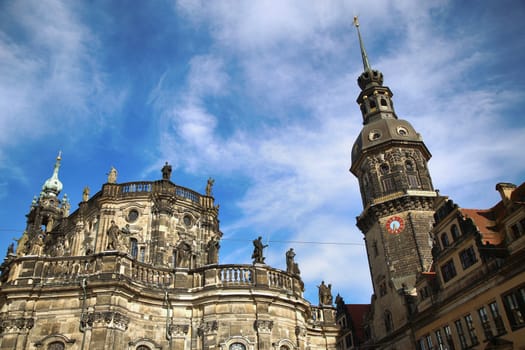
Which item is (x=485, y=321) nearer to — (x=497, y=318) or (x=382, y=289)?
(x=497, y=318)

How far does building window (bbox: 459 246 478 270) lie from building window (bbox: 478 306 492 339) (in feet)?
8.70

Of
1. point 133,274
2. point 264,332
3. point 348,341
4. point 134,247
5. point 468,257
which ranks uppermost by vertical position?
point 134,247

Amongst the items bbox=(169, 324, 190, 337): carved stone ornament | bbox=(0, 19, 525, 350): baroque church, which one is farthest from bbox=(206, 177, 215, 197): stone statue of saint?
bbox=(169, 324, 190, 337): carved stone ornament

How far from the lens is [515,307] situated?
70.8ft

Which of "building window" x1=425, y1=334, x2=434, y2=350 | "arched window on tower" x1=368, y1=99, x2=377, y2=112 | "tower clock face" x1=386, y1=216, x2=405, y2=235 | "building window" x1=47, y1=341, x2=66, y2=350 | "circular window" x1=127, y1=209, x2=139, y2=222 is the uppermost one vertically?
"arched window on tower" x1=368, y1=99, x2=377, y2=112

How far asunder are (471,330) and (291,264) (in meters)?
10.7

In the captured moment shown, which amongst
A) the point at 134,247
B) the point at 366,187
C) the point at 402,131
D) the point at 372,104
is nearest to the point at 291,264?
the point at 134,247

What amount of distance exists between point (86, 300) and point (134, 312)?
244 cm

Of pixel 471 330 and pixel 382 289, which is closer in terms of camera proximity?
pixel 471 330

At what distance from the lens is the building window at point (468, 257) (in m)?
25.4

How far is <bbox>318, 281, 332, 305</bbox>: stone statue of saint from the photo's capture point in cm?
3362

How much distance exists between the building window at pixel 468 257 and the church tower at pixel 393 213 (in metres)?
7.74

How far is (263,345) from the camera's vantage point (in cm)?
2309

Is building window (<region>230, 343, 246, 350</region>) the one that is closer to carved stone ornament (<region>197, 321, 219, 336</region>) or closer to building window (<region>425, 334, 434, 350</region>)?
carved stone ornament (<region>197, 321, 219, 336</region>)
